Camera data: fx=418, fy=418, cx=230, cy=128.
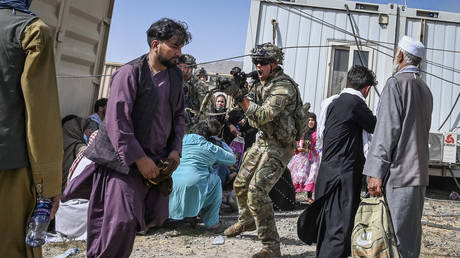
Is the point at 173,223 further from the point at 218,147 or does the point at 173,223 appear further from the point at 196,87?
the point at 196,87

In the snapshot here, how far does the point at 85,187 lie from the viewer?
8.59ft

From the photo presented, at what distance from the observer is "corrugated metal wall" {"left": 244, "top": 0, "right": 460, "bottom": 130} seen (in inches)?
359

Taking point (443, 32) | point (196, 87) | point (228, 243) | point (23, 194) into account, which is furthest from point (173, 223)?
point (443, 32)

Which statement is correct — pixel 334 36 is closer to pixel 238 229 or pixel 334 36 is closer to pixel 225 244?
pixel 238 229

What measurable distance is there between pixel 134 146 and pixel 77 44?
4.24 metres

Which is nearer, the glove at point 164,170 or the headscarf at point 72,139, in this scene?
the glove at point 164,170

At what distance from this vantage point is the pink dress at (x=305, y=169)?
289 inches

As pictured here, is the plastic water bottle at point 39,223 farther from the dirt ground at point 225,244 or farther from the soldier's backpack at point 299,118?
the soldier's backpack at point 299,118

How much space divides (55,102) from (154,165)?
80cm

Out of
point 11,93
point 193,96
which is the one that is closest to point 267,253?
point 11,93

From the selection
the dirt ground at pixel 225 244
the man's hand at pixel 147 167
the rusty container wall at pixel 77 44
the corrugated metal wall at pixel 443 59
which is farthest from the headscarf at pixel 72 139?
the corrugated metal wall at pixel 443 59

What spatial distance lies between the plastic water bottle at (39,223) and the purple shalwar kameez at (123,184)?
58 centimetres

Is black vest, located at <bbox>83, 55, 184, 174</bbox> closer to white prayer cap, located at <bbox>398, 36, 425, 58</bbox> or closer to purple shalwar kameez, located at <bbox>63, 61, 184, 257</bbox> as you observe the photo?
purple shalwar kameez, located at <bbox>63, 61, 184, 257</bbox>

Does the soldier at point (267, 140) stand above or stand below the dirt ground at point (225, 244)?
above
